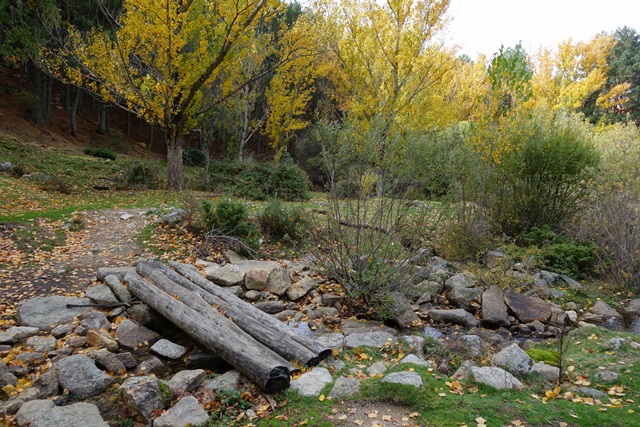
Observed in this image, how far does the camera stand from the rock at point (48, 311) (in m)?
Answer: 5.47

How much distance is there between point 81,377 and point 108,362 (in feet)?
1.26

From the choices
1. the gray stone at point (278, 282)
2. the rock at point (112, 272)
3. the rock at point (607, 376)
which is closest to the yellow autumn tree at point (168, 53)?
the rock at point (112, 272)

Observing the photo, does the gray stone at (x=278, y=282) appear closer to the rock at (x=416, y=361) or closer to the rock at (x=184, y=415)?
the rock at (x=416, y=361)

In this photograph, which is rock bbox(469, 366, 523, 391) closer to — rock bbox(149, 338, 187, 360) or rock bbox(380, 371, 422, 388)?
rock bbox(380, 371, 422, 388)

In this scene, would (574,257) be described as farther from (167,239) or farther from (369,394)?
(167,239)

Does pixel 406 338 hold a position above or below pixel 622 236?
below

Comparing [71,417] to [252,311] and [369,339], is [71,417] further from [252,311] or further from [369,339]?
[369,339]

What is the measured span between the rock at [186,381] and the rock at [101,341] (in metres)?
1.20

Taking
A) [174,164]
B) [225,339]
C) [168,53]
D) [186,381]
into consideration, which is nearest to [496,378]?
[225,339]

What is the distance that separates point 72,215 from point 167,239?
2553 mm

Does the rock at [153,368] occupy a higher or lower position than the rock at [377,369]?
lower

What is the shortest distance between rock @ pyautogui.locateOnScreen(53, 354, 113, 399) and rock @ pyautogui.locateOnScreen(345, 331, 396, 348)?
109 inches

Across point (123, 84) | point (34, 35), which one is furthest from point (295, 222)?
point (34, 35)

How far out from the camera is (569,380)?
4270 millimetres
